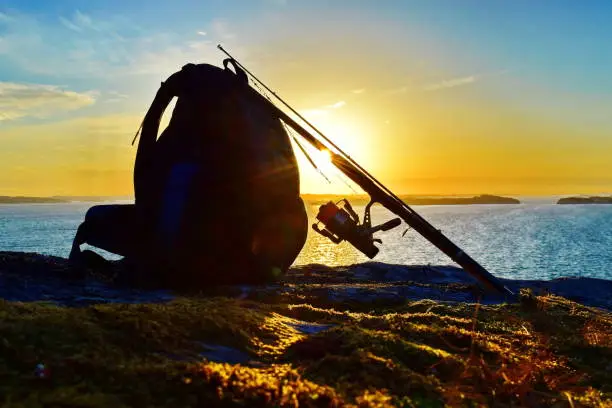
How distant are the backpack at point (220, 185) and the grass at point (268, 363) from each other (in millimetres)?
5165

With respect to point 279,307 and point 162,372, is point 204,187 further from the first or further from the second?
point 162,372

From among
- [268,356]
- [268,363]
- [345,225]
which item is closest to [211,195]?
[345,225]

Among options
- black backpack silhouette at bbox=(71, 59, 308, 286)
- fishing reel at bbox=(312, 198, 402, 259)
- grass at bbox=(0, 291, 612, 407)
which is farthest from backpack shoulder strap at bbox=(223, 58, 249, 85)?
grass at bbox=(0, 291, 612, 407)

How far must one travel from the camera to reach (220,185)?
20062 millimetres

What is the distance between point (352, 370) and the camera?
29.6 ft

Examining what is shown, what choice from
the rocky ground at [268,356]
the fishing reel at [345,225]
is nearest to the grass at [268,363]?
the rocky ground at [268,356]

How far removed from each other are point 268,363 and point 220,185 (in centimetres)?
1151

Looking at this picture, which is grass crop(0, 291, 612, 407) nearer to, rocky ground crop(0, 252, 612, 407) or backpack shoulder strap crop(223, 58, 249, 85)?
rocky ground crop(0, 252, 612, 407)

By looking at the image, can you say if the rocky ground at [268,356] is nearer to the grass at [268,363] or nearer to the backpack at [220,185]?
the grass at [268,363]

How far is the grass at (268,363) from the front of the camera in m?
6.88

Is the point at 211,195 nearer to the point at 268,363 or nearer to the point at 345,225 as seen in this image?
the point at 345,225

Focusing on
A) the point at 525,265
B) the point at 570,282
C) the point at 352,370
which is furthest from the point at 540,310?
the point at 525,265

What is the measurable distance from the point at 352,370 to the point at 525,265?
269ft

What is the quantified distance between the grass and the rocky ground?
3 cm
